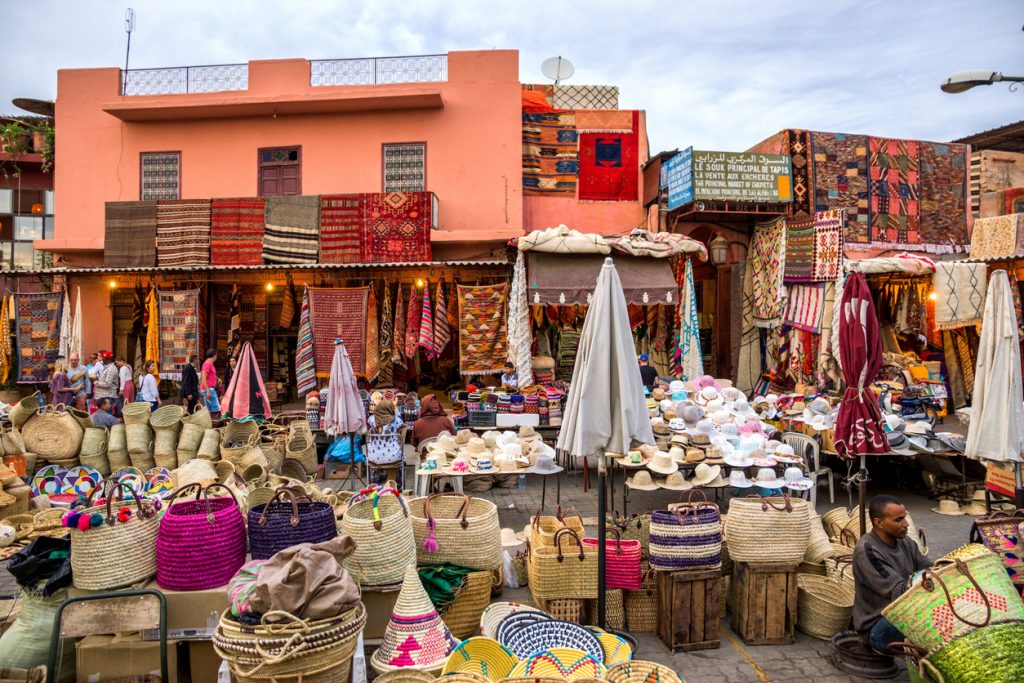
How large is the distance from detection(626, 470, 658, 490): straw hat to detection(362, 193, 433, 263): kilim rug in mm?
7351

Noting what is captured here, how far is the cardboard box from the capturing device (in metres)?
3.44

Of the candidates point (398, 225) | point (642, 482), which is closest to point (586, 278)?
point (398, 225)

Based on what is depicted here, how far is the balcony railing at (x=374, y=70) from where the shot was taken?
14.0m

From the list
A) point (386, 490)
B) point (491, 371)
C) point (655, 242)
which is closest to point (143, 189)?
point (491, 371)

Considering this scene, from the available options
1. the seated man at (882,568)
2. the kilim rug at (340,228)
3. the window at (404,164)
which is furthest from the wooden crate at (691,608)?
the window at (404,164)

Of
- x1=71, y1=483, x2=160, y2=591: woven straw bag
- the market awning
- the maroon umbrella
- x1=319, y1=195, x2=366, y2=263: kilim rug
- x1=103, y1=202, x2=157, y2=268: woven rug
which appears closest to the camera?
x1=71, y1=483, x2=160, y2=591: woven straw bag

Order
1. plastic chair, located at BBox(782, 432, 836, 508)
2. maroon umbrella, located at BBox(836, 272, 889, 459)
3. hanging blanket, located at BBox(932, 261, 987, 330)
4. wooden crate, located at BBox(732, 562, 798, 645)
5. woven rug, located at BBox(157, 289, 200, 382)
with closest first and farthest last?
wooden crate, located at BBox(732, 562, 798, 645) < maroon umbrella, located at BBox(836, 272, 889, 459) < plastic chair, located at BBox(782, 432, 836, 508) < hanging blanket, located at BBox(932, 261, 987, 330) < woven rug, located at BBox(157, 289, 200, 382)

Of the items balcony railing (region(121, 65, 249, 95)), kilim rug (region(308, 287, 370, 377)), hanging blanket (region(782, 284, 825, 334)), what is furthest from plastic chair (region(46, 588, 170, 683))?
balcony railing (region(121, 65, 249, 95))

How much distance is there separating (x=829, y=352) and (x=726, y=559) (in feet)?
27.0

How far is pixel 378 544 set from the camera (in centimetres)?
387

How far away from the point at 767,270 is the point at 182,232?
11.6 meters

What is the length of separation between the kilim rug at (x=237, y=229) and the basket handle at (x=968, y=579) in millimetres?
12181

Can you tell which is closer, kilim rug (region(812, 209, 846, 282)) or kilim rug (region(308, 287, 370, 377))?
kilim rug (region(812, 209, 846, 282))

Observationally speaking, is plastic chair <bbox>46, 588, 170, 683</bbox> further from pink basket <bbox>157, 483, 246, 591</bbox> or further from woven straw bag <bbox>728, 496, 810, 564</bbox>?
woven straw bag <bbox>728, 496, 810, 564</bbox>
